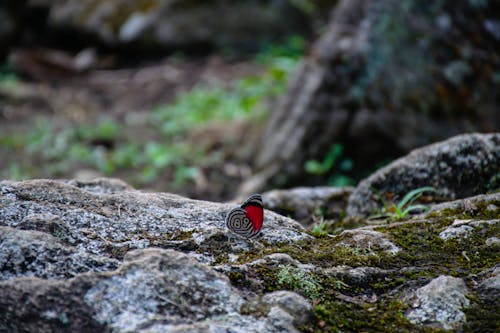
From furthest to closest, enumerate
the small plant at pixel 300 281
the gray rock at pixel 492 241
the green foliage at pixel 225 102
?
the green foliage at pixel 225 102 < the gray rock at pixel 492 241 < the small plant at pixel 300 281

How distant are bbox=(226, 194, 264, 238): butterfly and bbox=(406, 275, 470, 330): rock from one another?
0.70 meters

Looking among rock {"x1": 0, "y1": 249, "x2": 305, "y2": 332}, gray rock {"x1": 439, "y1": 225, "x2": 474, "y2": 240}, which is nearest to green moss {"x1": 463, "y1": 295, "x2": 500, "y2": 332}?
gray rock {"x1": 439, "y1": 225, "x2": 474, "y2": 240}

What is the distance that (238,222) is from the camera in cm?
211

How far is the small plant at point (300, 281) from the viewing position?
5.93ft

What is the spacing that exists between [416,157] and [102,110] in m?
6.70

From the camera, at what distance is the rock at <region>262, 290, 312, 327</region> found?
5.48ft

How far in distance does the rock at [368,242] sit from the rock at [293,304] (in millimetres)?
503

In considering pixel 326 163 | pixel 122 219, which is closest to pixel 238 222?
pixel 122 219

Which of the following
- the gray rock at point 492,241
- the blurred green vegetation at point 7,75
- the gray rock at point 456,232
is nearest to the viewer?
the gray rock at point 492,241

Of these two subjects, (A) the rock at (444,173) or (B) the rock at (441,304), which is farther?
(A) the rock at (444,173)

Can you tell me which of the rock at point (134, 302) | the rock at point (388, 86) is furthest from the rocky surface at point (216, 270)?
the rock at point (388, 86)

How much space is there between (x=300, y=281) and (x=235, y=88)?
719 cm

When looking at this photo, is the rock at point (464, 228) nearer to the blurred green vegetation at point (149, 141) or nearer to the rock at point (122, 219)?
the rock at point (122, 219)

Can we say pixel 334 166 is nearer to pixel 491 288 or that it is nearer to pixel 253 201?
pixel 253 201
